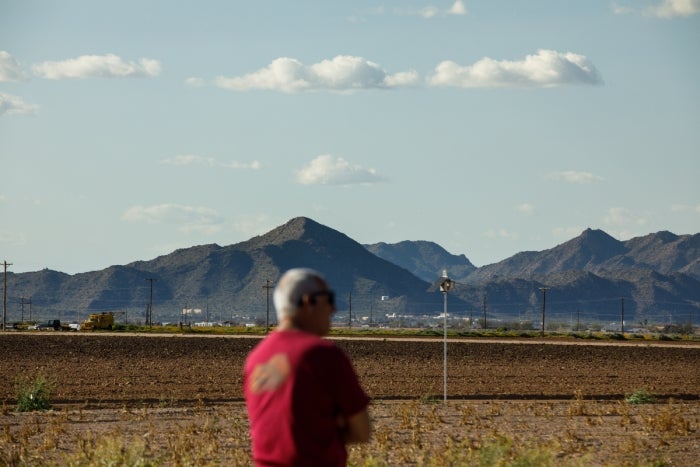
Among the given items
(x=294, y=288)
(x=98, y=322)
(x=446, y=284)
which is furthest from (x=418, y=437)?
(x=98, y=322)

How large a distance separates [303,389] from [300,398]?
0.07m

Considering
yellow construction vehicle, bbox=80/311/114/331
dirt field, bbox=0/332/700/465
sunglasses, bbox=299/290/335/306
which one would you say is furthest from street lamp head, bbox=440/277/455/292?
yellow construction vehicle, bbox=80/311/114/331

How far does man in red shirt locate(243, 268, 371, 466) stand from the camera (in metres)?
7.32

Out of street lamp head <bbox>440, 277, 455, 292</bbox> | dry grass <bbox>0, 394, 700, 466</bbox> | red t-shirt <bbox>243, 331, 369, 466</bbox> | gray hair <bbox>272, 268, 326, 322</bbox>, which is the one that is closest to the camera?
red t-shirt <bbox>243, 331, 369, 466</bbox>

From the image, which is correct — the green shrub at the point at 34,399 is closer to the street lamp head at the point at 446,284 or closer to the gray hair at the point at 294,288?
the street lamp head at the point at 446,284

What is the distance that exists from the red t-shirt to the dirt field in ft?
21.8

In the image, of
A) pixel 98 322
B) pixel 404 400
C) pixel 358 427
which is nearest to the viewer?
pixel 358 427

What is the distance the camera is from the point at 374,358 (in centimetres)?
6209

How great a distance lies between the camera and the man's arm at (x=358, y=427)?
7.40 m

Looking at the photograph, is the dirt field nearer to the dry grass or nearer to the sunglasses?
the dry grass

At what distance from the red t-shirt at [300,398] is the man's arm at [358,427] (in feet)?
0.13

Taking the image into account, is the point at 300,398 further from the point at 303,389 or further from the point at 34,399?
the point at 34,399

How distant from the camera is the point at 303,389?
7324mm

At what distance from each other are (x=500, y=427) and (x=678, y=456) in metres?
4.80
